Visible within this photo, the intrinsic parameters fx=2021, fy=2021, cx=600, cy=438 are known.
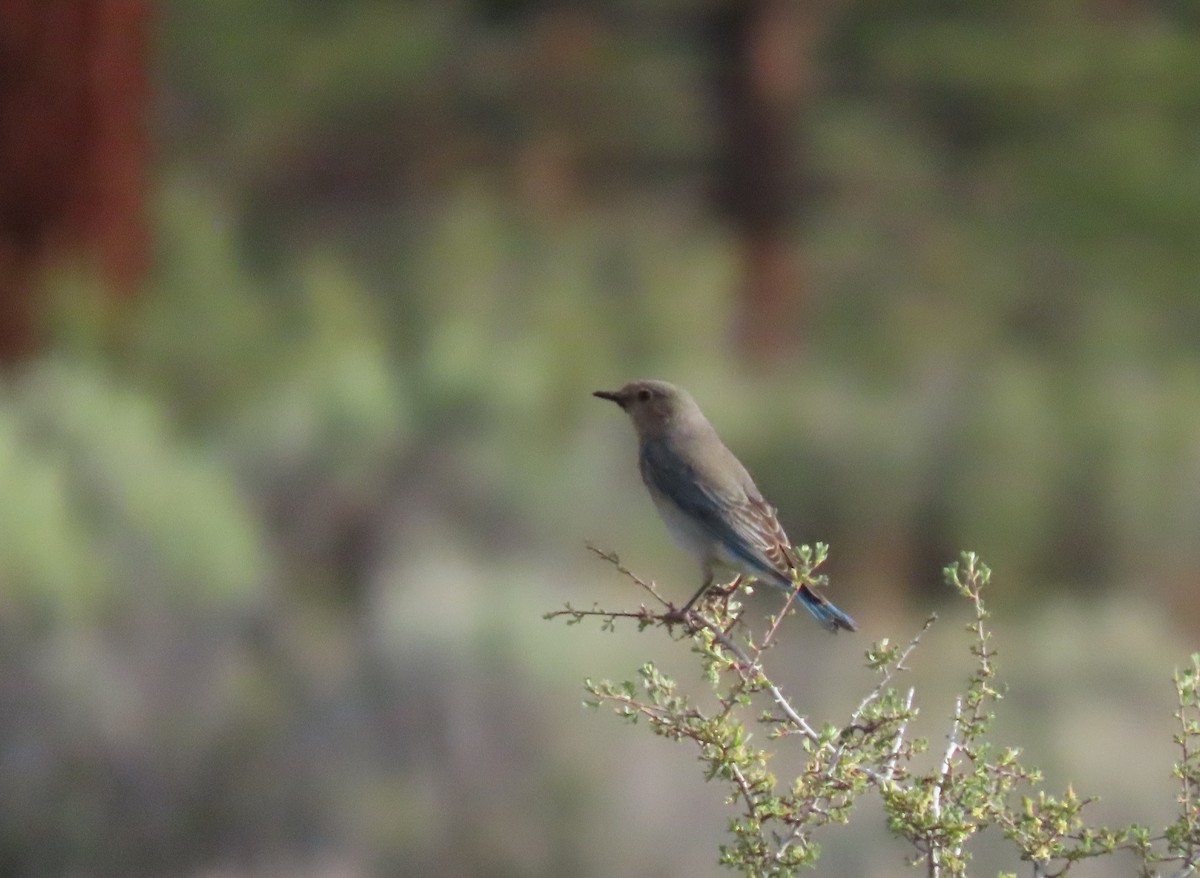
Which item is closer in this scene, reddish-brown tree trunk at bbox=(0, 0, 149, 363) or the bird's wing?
the bird's wing

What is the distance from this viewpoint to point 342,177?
837 cm

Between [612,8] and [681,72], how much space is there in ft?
1.53

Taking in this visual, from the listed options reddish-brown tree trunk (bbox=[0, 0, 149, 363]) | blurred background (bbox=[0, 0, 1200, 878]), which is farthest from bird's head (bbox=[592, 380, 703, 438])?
reddish-brown tree trunk (bbox=[0, 0, 149, 363])

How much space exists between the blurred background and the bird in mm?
1484

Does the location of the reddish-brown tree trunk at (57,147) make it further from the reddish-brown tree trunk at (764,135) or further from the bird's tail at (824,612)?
the bird's tail at (824,612)

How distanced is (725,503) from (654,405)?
276mm

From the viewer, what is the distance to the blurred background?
4367 millimetres

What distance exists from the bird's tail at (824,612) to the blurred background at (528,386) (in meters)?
1.80

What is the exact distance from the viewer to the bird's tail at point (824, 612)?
2296mm

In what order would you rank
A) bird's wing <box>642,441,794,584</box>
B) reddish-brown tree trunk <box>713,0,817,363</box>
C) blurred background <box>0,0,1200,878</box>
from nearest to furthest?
bird's wing <box>642,441,794,584</box>
blurred background <box>0,0,1200,878</box>
reddish-brown tree trunk <box>713,0,817,363</box>

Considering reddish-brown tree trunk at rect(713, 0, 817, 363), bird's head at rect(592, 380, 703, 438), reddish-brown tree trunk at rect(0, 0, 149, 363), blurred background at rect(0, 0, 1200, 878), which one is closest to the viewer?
bird's head at rect(592, 380, 703, 438)

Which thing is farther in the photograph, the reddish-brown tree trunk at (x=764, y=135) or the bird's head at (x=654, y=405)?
the reddish-brown tree trunk at (x=764, y=135)

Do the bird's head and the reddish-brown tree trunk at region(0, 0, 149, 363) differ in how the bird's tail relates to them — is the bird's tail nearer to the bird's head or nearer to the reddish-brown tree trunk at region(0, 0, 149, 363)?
the bird's head

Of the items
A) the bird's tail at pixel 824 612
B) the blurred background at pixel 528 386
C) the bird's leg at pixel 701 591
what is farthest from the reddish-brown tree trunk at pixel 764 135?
the bird's tail at pixel 824 612
